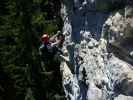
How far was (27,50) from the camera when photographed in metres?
18.0

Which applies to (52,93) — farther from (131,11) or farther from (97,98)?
(131,11)

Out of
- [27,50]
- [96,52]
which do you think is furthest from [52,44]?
[96,52]

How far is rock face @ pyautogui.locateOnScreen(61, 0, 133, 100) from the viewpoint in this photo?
9.86m

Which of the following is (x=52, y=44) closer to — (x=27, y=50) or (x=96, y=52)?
(x=27, y=50)

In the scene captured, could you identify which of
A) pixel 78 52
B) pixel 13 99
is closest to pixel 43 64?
pixel 13 99

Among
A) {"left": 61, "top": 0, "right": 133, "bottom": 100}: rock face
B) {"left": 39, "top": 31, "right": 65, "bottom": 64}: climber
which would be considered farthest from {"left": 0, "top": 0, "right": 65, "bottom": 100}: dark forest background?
{"left": 61, "top": 0, "right": 133, "bottom": 100}: rock face

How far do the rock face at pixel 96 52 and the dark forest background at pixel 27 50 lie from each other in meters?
3.30

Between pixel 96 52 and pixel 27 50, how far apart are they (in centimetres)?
705

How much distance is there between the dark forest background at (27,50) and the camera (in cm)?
1773

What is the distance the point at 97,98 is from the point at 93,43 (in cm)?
146

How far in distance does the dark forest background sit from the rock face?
330 cm

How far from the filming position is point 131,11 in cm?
952

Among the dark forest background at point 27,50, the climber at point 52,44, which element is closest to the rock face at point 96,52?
the climber at point 52,44

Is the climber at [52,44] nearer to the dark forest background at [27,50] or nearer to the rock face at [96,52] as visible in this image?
the rock face at [96,52]
